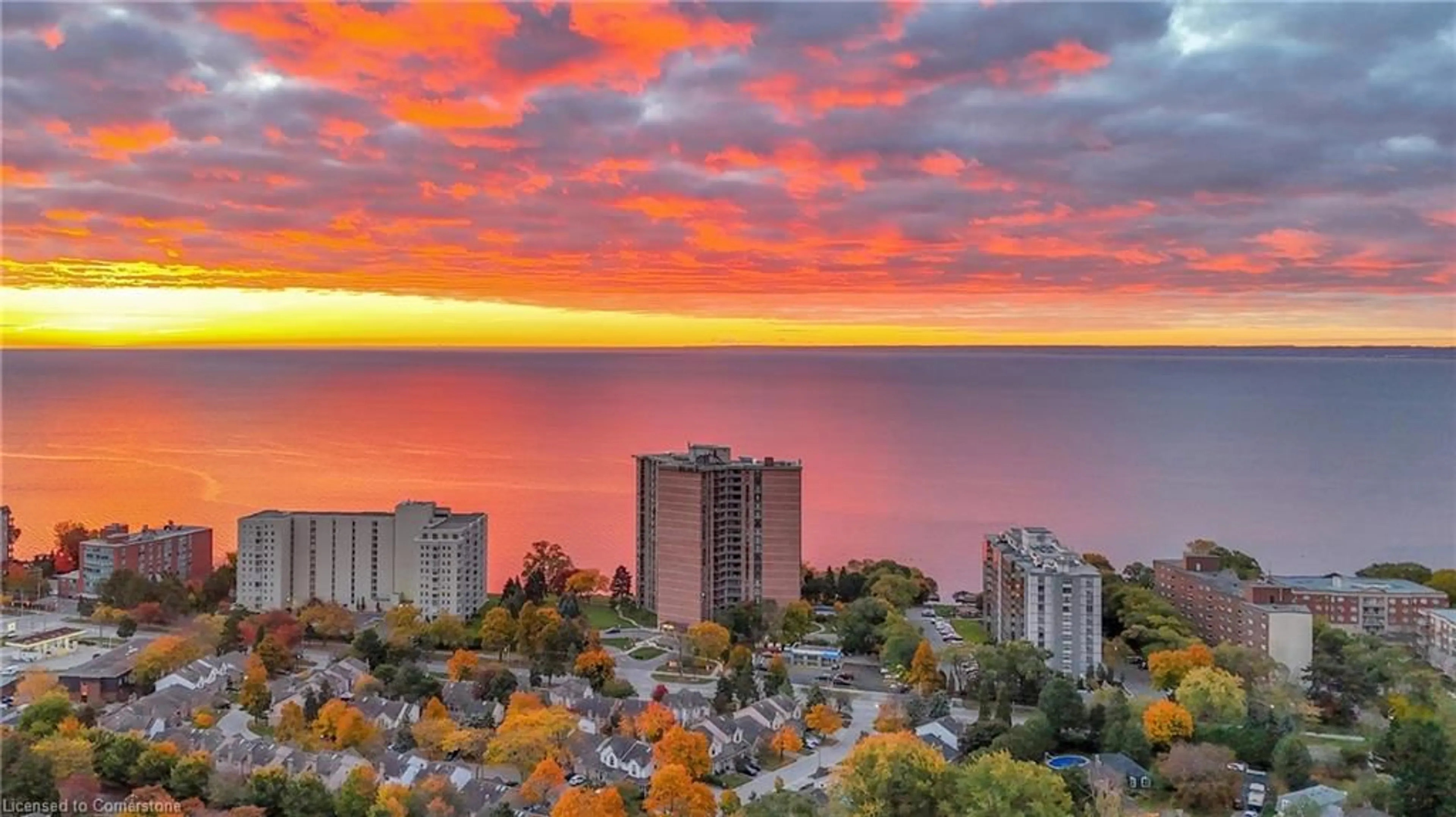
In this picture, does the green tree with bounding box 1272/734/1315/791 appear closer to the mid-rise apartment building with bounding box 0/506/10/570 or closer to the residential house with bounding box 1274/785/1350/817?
the residential house with bounding box 1274/785/1350/817

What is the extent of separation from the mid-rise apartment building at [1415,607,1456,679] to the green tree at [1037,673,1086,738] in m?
3.32

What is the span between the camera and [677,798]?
541 centimetres

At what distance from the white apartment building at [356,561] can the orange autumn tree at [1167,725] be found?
5.80 metres

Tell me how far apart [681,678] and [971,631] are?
9.14 feet

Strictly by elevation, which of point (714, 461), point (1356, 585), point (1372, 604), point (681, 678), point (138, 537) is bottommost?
point (681, 678)

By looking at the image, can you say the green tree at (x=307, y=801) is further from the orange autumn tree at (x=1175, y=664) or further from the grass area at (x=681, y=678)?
the orange autumn tree at (x=1175, y=664)

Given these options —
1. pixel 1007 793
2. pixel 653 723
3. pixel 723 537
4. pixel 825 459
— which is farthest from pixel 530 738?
pixel 825 459

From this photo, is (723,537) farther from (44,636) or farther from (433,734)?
(44,636)

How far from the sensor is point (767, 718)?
22.2 ft

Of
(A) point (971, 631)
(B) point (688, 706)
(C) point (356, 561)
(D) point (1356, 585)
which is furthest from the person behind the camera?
(C) point (356, 561)

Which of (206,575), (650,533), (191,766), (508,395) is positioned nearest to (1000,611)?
(650,533)

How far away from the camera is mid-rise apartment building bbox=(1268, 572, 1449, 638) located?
8.91 m

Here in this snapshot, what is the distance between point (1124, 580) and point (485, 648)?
5.65 metres

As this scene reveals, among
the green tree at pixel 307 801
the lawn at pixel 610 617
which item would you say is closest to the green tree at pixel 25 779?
the green tree at pixel 307 801
